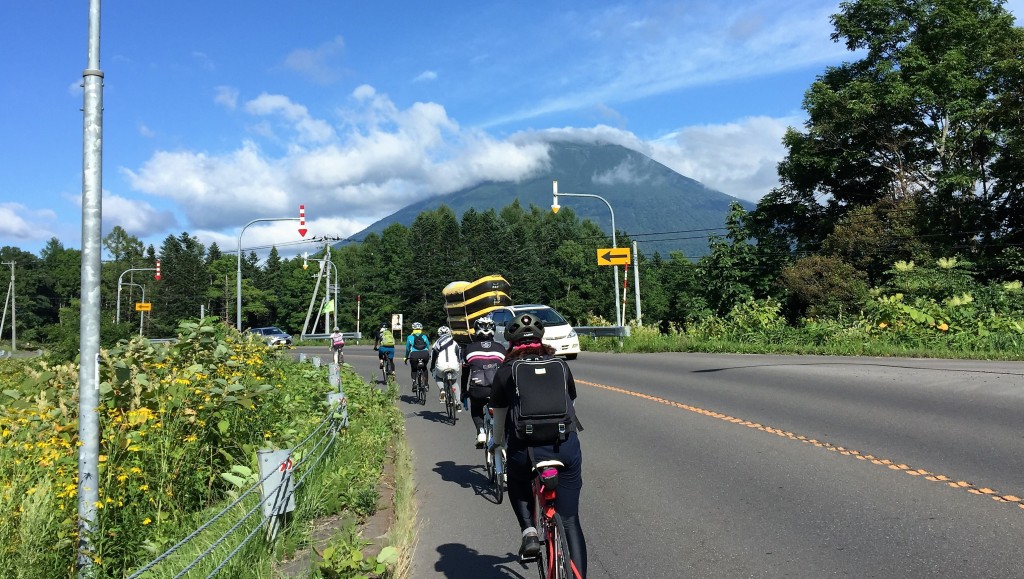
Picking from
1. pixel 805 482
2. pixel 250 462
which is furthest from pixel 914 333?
pixel 250 462

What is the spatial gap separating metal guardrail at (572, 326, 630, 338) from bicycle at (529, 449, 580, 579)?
25069 millimetres

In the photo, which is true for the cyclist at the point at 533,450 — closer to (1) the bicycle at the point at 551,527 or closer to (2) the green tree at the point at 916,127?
(1) the bicycle at the point at 551,527

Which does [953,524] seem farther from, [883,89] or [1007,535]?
[883,89]

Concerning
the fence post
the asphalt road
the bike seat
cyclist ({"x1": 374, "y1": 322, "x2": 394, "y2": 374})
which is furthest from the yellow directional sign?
the bike seat

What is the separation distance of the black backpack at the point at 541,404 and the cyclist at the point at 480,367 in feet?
11.8

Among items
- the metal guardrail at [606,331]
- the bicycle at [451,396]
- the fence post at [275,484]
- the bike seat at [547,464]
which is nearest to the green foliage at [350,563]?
the fence post at [275,484]

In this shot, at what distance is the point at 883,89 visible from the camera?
35.5 metres

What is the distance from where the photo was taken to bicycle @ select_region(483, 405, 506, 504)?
7.30 meters

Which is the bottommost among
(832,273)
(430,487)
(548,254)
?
(430,487)

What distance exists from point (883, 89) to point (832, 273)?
9.62 m

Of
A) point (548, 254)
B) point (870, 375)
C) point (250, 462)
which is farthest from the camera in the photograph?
point (548, 254)

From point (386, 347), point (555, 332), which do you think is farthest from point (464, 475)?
point (555, 332)

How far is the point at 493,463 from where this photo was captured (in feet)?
25.3

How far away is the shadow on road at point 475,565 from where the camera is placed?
517 cm
